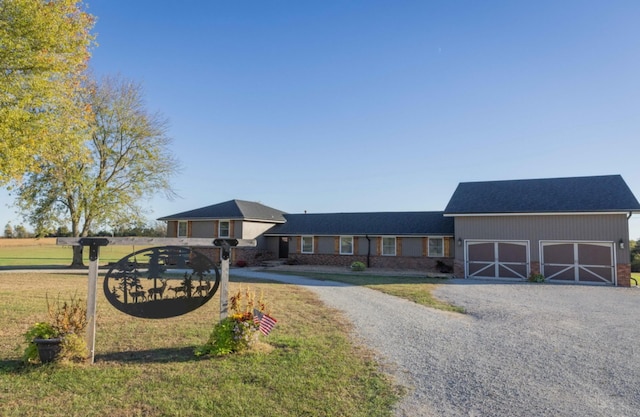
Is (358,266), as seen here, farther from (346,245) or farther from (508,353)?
(508,353)

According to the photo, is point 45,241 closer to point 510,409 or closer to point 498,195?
point 498,195

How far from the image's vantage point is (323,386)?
5.03 meters

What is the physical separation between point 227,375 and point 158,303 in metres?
2.03

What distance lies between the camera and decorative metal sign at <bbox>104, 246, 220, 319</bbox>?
6.40 metres

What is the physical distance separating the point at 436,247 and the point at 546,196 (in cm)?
686

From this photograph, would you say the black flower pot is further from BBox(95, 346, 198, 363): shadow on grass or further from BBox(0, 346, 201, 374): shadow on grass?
BBox(95, 346, 198, 363): shadow on grass

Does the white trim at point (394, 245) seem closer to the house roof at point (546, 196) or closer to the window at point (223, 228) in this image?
the house roof at point (546, 196)

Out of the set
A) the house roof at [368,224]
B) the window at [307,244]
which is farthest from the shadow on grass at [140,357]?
the window at [307,244]

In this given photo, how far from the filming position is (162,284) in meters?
6.63

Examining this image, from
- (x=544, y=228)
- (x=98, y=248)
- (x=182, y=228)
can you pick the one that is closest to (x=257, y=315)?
(x=98, y=248)

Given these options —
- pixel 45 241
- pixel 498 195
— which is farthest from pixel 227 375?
pixel 45 241

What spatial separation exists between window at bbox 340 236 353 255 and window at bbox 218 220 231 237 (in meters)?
8.15

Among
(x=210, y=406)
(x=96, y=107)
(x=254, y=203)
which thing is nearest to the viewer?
(x=210, y=406)

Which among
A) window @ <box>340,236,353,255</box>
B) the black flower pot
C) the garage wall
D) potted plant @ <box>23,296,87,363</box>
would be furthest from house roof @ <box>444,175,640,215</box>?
the black flower pot
